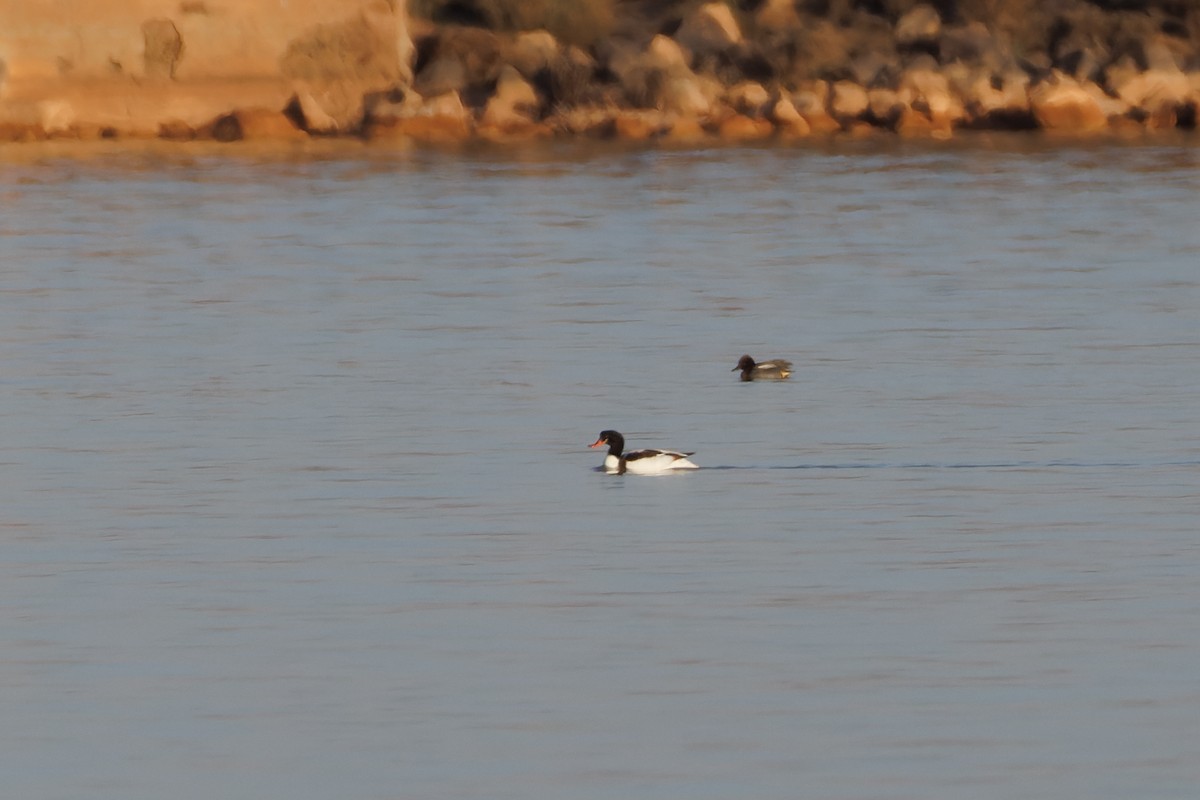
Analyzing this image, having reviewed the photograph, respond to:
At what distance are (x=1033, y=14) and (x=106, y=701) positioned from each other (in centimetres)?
4430

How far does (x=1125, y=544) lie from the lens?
414 inches

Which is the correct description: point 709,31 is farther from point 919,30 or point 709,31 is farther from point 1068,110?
point 1068,110

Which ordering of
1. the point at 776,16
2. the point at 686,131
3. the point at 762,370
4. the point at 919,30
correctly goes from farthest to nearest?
the point at 776,16 < the point at 919,30 < the point at 686,131 < the point at 762,370

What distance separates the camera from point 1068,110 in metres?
43.9

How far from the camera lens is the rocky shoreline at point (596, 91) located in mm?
43219

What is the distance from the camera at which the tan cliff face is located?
1661 inches

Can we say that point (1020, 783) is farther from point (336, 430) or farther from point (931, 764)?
point (336, 430)

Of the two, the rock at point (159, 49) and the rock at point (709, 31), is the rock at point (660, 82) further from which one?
the rock at point (159, 49)

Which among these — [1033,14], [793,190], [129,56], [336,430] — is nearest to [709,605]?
[336,430]

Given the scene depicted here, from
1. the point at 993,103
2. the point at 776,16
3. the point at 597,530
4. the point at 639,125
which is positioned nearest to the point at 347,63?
the point at 639,125

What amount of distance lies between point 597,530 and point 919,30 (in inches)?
1526

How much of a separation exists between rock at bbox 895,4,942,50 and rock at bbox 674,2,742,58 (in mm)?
2746

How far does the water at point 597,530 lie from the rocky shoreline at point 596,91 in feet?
62.7

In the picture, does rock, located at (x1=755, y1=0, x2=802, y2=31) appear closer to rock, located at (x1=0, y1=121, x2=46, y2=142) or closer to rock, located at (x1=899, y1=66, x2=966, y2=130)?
rock, located at (x1=899, y1=66, x2=966, y2=130)
